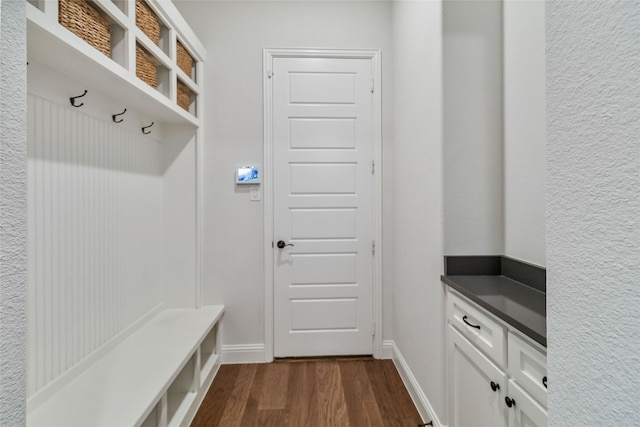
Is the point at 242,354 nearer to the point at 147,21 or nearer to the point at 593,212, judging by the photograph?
the point at 147,21

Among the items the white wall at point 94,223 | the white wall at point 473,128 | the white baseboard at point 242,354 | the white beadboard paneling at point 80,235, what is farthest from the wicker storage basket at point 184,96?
the white baseboard at point 242,354

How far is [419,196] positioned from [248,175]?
1.35 meters

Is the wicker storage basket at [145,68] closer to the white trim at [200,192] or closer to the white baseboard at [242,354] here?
the white trim at [200,192]

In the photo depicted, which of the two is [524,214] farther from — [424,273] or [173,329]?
[173,329]

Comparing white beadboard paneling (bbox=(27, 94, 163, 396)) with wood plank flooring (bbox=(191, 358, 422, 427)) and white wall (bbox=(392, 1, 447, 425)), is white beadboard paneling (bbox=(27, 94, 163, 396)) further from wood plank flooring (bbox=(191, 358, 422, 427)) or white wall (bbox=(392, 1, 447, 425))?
white wall (bbox=(392, 1, 447, 425))

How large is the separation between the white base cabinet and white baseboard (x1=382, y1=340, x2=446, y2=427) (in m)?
0.20

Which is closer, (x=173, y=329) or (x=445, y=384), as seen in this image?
(x=445, y=384)

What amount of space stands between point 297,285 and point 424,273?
1.12 metres

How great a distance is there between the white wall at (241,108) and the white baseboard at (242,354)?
0.04 metres

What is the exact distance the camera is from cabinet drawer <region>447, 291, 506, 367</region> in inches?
47.5

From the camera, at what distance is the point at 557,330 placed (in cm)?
65

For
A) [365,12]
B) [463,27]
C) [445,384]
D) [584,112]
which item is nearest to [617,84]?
[584,112]

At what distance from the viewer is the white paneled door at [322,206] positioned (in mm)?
2629

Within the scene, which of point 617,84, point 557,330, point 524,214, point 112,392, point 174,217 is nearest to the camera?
point 617,84
